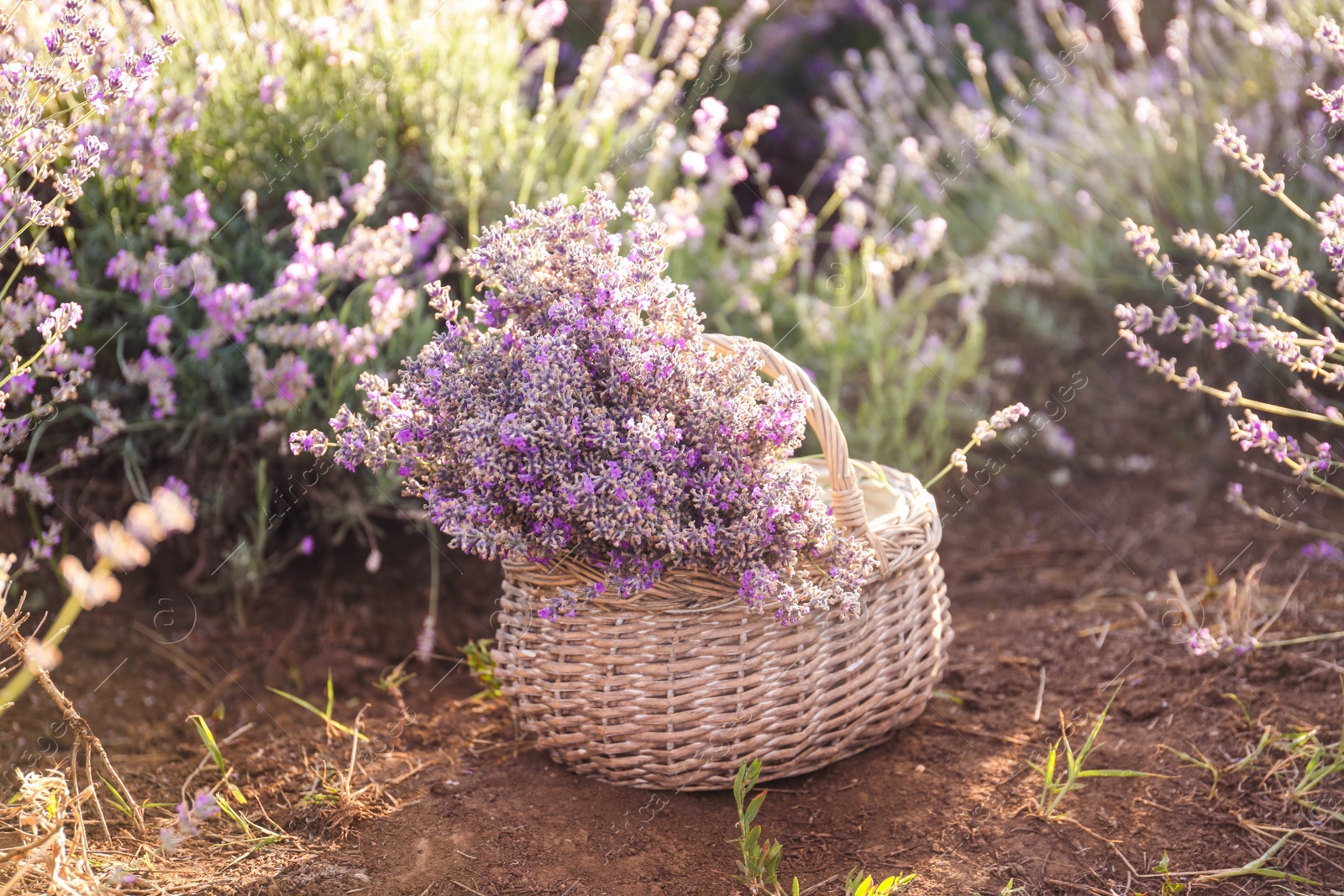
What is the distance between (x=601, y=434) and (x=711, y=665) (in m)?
0.39

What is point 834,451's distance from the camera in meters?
1.70

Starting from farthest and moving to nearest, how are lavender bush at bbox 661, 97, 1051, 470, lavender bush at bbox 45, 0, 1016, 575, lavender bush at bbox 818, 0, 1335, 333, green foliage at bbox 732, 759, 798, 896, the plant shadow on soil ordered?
lavender bush at bbox 818, 0, 1335, 333 < lavender bush at bbox 661, 97, 1051, 470 < lavender bush at bbox 45, 0, 1016, 575 < the plant shadow on soil < green foliage at bbox 732, 759, 798, 896

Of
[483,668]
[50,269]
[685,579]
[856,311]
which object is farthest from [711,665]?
[856,311]

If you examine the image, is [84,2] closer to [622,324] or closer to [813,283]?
[622,324]

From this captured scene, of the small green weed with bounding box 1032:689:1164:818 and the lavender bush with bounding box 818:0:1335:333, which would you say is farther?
the lavender bush with bounding box 818:0:1335:333

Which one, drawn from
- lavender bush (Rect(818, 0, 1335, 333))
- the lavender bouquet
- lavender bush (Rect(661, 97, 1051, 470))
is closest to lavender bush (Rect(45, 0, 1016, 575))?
lavender bush (Rect(661, 97, 1051, 470))

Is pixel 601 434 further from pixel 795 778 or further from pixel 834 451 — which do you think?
pixel 795 778

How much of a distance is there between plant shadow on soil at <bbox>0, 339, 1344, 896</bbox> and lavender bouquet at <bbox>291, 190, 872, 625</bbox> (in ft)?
1.21

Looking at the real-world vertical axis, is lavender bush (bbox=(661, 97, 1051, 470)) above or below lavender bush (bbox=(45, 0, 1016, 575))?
below

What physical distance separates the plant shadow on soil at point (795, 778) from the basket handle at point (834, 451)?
44cm

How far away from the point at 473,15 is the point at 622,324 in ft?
5.81

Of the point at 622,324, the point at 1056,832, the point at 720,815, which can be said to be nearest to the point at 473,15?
the point at 622,324

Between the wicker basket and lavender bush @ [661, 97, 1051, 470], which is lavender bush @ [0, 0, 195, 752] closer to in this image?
the wicker basket

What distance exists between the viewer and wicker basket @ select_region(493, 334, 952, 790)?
1.67 metres
